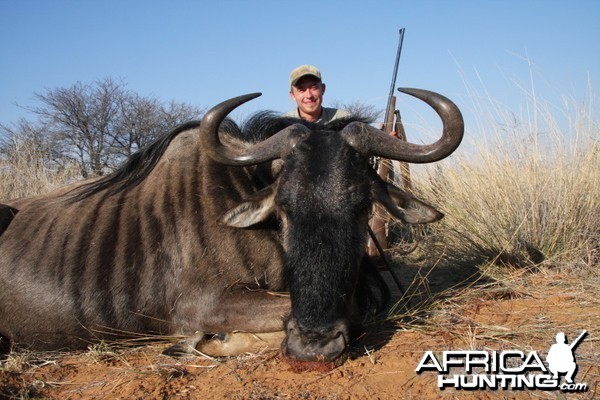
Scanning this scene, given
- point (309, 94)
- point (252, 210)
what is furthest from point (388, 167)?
point (252, 210)

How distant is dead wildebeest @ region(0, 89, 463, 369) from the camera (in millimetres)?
3133

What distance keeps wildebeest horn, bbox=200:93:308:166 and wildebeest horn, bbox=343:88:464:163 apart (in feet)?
1.31

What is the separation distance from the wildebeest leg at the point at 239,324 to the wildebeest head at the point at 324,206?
1.05 feet

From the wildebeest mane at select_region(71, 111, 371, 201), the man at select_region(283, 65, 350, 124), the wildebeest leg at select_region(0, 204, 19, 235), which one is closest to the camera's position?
the wildebeest leg at select_region(0, 204, 19, 235)

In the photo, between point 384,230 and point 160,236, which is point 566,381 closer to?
point 160,236

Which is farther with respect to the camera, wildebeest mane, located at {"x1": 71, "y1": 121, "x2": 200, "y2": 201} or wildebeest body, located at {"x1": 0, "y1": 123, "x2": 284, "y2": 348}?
wildebeest mane, located at {"x1": 71, "y1": 121, "x2": 200, "y2": 201}

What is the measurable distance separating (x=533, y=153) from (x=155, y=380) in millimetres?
4741

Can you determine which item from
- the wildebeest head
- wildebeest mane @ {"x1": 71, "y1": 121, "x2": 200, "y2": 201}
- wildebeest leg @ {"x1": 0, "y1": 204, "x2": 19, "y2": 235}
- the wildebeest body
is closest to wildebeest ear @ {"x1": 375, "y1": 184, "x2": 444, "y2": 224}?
the wildebeest head

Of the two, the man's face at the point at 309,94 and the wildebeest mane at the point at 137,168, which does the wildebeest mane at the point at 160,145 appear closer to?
the wildebeest mane at the point at 137,168

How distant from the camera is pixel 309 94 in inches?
268

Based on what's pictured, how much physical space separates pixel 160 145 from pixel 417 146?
2306mm

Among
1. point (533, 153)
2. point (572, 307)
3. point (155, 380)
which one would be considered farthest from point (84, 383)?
point (533, 153)

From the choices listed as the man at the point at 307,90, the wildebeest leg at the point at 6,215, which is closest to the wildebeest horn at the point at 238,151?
the wildebeest leg at the point at 6,215

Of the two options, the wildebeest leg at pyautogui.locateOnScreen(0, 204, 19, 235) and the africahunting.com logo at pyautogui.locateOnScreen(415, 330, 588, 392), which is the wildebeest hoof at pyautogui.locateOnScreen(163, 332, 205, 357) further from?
the wildebeest leg at pyautogui.locateOnScreen(0, 204, 19, 235)
